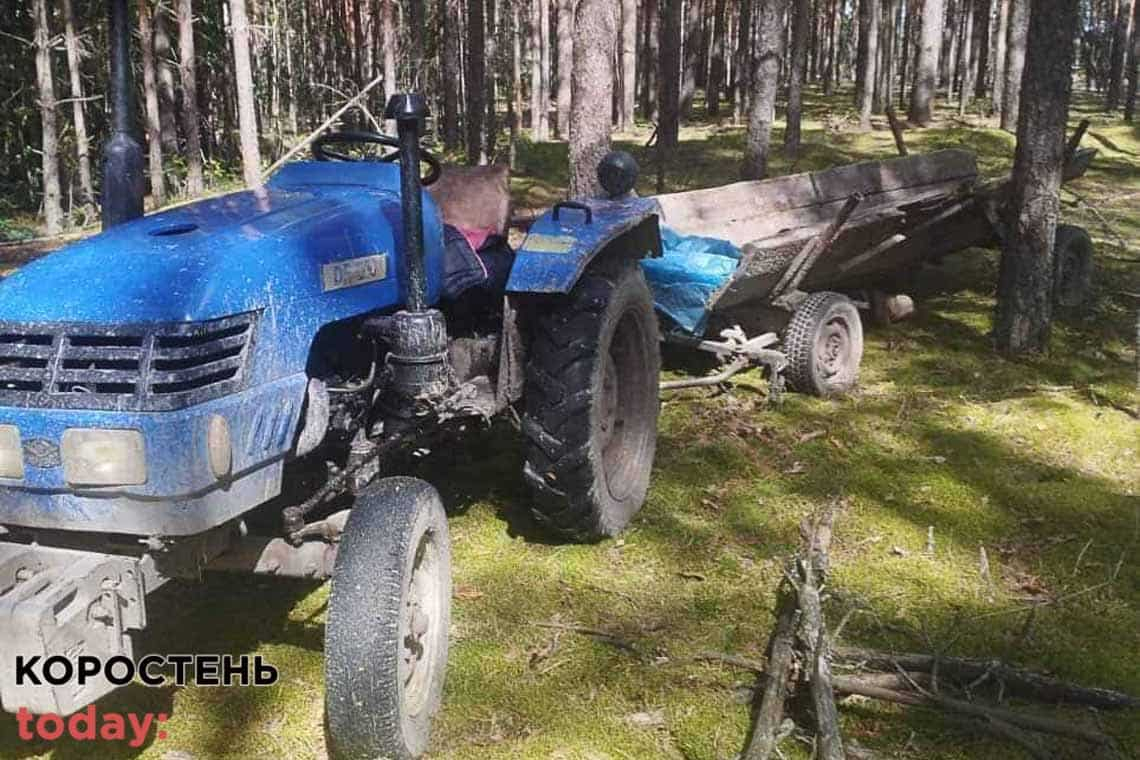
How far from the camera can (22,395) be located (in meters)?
2.62

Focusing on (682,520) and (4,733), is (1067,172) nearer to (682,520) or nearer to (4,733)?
(682,520)

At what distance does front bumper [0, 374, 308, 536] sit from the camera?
8.37 ft

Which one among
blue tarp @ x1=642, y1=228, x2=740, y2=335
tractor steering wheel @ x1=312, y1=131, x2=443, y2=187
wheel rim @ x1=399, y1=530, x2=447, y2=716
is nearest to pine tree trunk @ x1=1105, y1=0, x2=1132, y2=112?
blue tarp @ x1=642, y1=228, x2=740, y2=335

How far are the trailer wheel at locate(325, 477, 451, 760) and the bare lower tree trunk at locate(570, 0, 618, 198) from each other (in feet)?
19.1

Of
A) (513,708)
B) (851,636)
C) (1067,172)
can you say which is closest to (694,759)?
(513,708)

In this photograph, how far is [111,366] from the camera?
8.66 ft

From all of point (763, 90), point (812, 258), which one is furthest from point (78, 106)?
point (812, 258)

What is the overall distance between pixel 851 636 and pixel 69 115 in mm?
17031

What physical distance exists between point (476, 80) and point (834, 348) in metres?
9.97

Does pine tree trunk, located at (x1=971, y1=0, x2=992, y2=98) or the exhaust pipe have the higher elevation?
pine tree trunk, located at (x1=971, y1=0, x2=992, y2=98)

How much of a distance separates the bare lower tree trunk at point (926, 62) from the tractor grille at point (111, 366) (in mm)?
18180

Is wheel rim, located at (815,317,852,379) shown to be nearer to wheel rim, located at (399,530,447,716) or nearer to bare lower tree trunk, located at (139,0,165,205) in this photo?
wheel rim, located at (399,530,447,716)

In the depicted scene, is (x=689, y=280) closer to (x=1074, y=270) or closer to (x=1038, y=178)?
(x=1038, y=178)

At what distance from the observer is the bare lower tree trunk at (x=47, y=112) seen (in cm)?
1251
